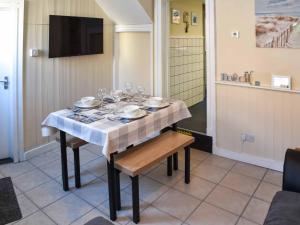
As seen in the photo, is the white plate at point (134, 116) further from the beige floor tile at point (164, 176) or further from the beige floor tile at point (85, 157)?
the beige floor tile at point (85, 157)

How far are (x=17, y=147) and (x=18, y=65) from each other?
980mm

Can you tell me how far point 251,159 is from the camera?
318 centimetres

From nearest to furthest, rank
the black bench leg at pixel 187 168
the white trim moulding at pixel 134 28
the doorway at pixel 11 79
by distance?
the black bench leg at pixel 187 168 < the doorway at pixel 11 79 < the white trim moulding at pixel 134 28

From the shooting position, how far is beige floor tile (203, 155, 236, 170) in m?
3.17

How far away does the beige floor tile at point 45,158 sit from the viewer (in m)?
3.27

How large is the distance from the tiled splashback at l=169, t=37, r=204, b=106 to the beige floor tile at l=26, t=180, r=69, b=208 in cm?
244

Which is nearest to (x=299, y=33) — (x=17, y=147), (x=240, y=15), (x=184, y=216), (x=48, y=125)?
(x=240, y=15)

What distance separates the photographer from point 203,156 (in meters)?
3.42

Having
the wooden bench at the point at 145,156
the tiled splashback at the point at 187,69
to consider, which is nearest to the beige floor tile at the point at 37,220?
the wooden bench at the point at 145,156

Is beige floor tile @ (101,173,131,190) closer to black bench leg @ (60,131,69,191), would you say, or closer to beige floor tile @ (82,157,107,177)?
beige floor tile @ (82,157,107,177)

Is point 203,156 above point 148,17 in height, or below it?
below

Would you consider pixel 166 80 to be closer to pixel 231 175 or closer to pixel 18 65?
pixel 231 175

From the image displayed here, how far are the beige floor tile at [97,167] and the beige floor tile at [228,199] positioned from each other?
1220 mm

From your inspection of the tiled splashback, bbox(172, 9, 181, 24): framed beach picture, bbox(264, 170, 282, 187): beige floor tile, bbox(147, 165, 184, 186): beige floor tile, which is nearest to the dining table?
bbox(147, 165, 184, 186): beige floor tile
